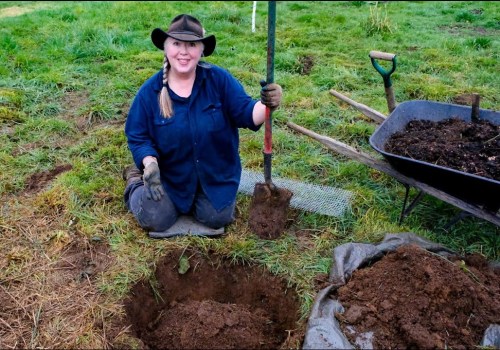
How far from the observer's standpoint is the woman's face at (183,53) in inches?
126

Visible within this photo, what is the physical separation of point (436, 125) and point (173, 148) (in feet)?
6.54

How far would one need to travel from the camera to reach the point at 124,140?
473 centimetres

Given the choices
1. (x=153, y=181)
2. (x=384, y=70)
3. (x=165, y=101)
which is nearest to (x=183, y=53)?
(x=165, y=101)

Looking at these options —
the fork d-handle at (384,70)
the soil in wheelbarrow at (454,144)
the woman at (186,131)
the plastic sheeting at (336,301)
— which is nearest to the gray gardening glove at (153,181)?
the woman at (186,131)

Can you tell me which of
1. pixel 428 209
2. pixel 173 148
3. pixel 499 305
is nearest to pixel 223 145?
pixel 173 148

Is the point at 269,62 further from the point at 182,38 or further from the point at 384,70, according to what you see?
the point at 384,70

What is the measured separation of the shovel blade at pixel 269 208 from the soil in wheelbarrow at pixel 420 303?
736 mm

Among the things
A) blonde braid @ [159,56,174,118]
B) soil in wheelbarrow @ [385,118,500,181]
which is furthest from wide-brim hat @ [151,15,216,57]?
soil in wheelbarrow @ [385,118,500,181]

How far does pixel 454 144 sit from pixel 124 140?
2860 mm

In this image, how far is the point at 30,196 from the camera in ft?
13.0

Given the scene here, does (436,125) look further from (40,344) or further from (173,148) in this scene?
(40,344)

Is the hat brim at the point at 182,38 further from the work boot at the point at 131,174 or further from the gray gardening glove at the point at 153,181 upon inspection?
the work boot at the point at 131,174

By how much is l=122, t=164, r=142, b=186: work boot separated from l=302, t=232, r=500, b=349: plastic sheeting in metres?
1.56

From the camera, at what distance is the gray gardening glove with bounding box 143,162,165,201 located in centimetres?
322
